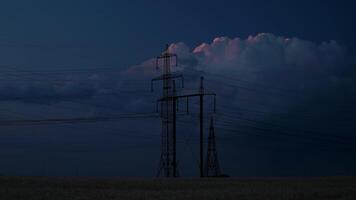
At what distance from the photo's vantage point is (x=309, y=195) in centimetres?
3822

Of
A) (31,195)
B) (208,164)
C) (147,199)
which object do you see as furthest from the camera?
(208,164)

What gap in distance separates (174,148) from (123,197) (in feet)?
113

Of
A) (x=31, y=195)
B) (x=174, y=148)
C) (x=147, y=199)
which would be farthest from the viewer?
(x=174, y=148)

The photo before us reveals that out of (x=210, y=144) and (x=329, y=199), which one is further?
(x=210, y=144)

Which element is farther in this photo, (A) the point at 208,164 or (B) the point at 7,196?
(A) the point at 208,164

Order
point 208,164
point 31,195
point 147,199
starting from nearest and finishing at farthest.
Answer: point 147,199 < point 31,195 < point 208,164

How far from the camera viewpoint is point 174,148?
7006 cm

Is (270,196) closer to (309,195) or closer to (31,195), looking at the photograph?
(309,195)

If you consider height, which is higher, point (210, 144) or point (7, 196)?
point (210, 144)

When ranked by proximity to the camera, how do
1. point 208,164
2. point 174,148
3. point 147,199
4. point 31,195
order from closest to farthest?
point 147,199 → point 31,195 → point 174,148 → point 208,164

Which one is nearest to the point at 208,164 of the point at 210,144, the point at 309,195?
the point at 210,144

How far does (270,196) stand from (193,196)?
4686 mm

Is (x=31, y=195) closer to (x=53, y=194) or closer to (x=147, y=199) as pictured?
(x=53, y=194)

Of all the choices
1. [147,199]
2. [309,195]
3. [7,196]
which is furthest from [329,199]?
[7,196]
